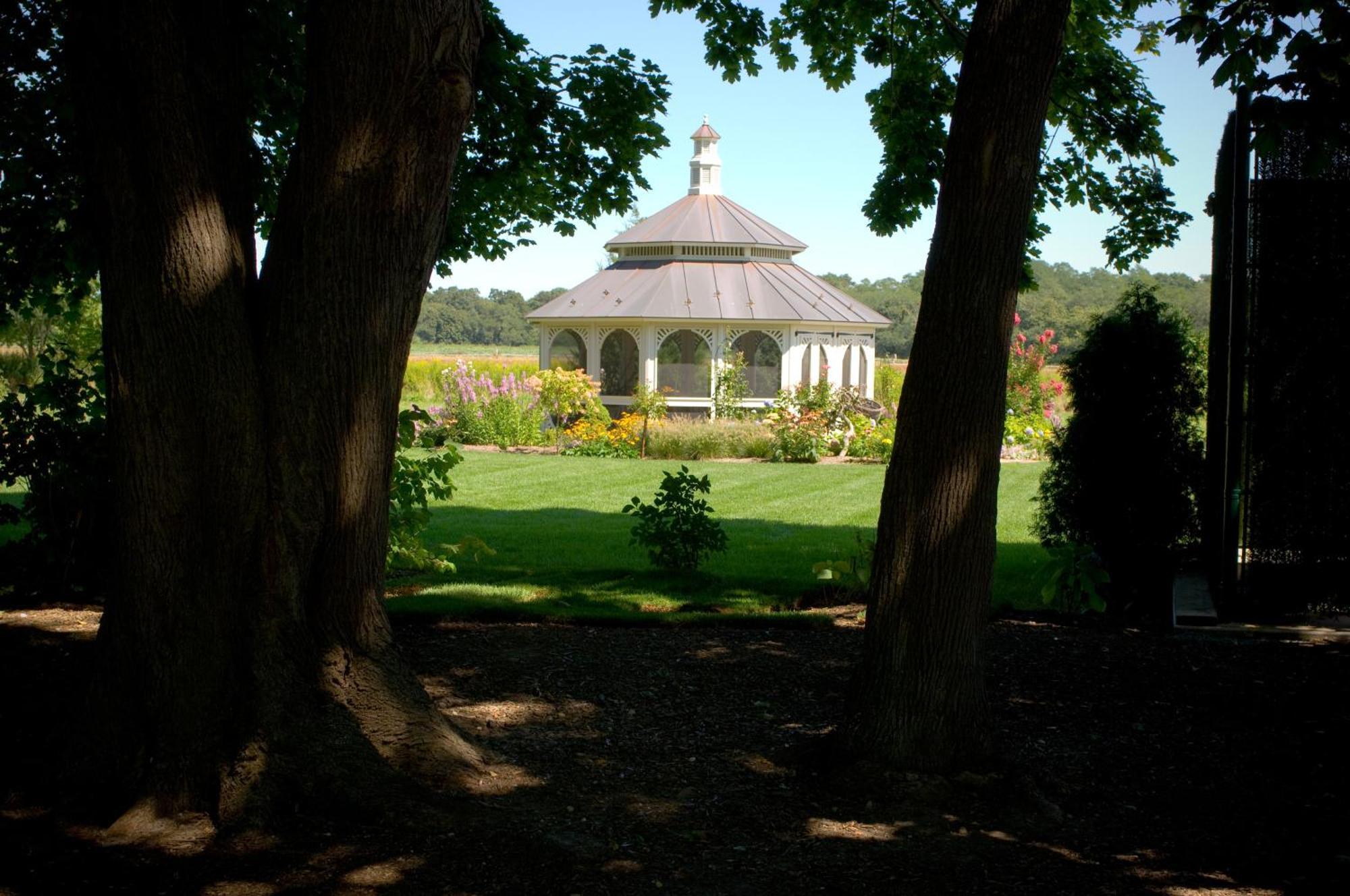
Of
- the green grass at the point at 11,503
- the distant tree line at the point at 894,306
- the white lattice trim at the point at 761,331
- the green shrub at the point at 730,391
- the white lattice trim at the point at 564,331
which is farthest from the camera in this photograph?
the distant tree line at the point at 894,306

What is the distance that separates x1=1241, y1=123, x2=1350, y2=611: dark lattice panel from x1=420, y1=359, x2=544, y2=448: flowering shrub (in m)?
Answer: 17.6

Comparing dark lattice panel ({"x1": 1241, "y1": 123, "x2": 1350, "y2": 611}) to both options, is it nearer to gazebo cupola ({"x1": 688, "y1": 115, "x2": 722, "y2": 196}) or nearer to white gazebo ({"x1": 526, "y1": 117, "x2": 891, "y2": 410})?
white gazebo ({"x1": 526, "y1": 117, "x2": 891, "y2": 410})

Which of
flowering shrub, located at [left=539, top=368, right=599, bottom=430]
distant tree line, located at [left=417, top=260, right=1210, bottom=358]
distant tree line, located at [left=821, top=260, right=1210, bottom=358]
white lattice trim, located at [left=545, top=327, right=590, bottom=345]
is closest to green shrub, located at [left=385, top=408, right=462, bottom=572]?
flowering shrub, located at [left=539, top=368, right=599, bottom=430]

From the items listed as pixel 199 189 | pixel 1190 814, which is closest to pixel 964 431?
pixel 1190 814

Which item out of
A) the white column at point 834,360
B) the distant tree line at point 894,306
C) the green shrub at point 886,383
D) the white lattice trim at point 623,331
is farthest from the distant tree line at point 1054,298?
the white lattice trim at point 623,331

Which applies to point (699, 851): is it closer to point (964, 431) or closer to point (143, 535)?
point (964, 431)

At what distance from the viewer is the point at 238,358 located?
13.6ft

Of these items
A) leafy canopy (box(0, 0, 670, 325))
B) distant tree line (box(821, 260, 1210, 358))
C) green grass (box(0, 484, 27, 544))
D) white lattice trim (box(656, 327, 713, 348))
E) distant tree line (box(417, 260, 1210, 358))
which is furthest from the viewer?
distant tree line (box(417, 260, 1210, 358))

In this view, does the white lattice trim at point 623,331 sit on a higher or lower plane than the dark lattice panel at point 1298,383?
higher

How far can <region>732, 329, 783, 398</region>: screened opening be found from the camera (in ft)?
95.9

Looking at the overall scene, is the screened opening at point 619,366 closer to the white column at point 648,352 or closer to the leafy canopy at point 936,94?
the white column at point 648,352

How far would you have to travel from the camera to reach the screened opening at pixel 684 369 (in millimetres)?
29016

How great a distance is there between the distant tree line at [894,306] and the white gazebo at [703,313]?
31164 millimetres

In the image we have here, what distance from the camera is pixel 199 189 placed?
4.10 metres
